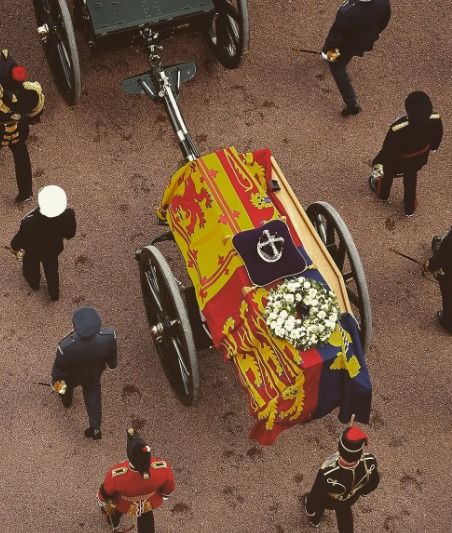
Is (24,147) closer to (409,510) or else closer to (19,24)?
(19,24)

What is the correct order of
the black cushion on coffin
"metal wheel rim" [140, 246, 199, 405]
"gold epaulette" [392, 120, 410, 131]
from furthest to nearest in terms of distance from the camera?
1. "gold epaulette" [392, 120, 410, 131]
2. "metal wheel rim" [140, 246, 199, 405]
3. the black cushion on coffin

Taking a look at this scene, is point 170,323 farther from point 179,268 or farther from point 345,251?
point 345,251

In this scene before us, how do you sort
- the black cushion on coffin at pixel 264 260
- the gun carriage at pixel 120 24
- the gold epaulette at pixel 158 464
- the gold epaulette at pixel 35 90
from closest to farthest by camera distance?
the gold epaulette at pixel 158 464
the black cushion on coffin at pixel 264 260
the gold epaulette at pixel 35 90
the gun carriage at pixel 120 24

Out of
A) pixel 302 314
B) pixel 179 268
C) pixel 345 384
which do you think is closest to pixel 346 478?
pixel 345 384

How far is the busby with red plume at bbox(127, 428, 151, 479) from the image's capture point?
538cm

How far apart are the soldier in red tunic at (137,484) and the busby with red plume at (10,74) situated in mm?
2628

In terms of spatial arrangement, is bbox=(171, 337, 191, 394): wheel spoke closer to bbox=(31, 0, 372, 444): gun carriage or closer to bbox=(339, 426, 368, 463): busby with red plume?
bbox=(31, 0, 372, 444): gun carriage

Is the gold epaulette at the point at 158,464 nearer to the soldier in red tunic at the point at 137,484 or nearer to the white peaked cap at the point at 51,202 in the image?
the soldier in red tunic at the point at 137,484

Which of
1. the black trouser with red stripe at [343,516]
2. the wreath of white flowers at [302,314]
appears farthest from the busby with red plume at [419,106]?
the black trouser with red stripe at [343,516]

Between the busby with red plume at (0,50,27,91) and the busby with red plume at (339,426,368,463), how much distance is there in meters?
3.30

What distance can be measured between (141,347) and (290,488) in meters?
1.48

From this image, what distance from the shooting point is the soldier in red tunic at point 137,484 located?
17.9ft

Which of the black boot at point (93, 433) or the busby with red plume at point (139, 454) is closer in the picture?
the busby with red plume at point (139, 454)

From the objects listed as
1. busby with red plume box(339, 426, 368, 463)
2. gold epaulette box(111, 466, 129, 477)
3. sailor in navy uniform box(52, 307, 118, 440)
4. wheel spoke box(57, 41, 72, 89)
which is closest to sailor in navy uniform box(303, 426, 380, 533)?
busby with red plume box(339, 426, 368, 463)
